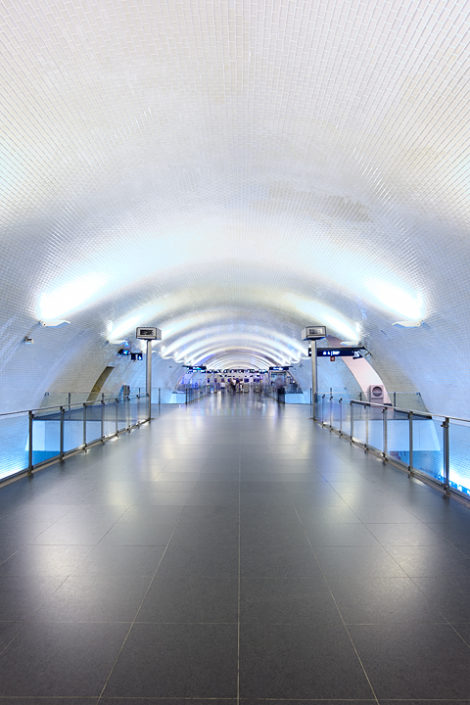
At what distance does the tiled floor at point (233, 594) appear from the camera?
7.38 ft

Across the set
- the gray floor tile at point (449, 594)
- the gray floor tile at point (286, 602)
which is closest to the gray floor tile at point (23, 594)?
the gray floor tile at point (286, 602)

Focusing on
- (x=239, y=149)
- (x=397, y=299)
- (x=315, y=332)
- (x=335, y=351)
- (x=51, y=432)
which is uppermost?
(x=239, y=149)

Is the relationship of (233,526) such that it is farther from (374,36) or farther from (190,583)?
(374,36)

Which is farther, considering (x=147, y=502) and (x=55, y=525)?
(x=147, y=502)

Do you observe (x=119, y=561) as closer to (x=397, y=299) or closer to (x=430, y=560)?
(x=430, y=560)

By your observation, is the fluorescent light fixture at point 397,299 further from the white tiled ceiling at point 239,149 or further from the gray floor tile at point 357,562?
the gray floor tile at point 357,562

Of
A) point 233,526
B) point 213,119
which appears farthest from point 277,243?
point 233,526

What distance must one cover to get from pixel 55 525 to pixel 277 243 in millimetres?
9013

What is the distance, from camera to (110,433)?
11336mm

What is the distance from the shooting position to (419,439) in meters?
7.16

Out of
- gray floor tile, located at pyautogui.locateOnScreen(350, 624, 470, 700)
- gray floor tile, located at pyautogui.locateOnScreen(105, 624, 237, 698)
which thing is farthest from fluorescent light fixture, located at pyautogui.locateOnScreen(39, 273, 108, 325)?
gray floor tile, located at pyautogui.locateOnScreen(350, 624, 470, 700)

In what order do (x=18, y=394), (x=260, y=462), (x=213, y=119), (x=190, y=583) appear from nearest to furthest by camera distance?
(x=190, y=583) < (x=213, y=119) < (x=260, y=462) < (x=18, y=394)

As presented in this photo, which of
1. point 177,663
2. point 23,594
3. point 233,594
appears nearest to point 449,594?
point 233,594

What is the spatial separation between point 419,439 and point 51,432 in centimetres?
637
